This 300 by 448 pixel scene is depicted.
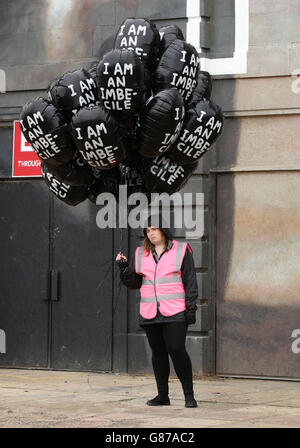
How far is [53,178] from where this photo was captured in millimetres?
10016

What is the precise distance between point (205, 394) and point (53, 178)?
285cm

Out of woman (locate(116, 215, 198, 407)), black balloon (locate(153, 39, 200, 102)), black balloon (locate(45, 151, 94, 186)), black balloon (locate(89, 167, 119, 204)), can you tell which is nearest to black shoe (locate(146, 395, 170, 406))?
woman (locate(116, 215, 198, 407))

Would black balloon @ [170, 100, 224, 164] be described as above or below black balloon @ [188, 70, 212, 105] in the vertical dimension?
below

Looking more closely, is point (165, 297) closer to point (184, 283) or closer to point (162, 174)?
point (184, 283)

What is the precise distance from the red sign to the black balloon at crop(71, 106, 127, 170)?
14.4ft

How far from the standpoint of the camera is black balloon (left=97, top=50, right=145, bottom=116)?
29.3ft

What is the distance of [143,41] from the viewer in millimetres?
9469

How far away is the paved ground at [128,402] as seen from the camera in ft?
28.7

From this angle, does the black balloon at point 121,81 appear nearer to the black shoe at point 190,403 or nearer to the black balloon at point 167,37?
the black balloon at point 167,37

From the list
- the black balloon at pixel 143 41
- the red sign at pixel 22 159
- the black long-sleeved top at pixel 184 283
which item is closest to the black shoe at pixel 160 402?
the black long-sleeved top at pixel 184 283

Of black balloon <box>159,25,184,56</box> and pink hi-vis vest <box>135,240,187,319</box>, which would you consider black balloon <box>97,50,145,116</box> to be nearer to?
black balloon <box>159,25,184,56</box>

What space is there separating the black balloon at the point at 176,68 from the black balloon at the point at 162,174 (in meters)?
0.66

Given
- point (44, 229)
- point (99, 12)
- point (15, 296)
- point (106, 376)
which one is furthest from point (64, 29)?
point (106, 376)

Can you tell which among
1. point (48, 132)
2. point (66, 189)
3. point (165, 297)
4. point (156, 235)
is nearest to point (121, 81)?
point (48, 132)
